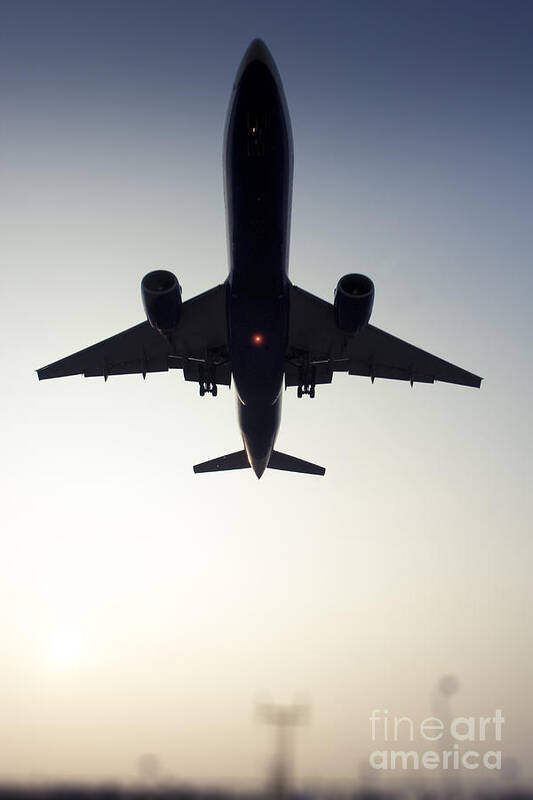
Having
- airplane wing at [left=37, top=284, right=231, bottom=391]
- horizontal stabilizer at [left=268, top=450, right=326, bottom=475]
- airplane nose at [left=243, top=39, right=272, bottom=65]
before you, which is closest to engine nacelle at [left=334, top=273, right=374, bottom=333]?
airplane wing at [left=37, top=284, right=231, bottom=391]

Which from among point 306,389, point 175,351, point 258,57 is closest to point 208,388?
point 175,351

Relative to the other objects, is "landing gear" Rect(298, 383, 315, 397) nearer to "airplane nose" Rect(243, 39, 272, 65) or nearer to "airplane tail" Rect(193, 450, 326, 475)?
"airplane tail" Rect(193, 450, 326, 475)

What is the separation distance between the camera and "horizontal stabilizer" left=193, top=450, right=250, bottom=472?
25750mm

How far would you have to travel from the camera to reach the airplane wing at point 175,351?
21.3 metres

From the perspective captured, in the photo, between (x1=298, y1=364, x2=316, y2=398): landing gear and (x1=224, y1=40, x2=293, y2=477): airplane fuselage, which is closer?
(x1=224, y1=40, x2=293, y2=477): airplane fuselage

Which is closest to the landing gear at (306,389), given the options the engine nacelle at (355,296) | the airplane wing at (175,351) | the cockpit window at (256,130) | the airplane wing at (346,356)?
the airplane wing at (346,356)

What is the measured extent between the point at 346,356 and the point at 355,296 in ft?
20.2

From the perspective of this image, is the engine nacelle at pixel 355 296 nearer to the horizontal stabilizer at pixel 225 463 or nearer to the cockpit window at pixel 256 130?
the cockpit window at pixel 256 130

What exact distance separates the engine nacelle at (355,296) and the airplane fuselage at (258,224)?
1512mm

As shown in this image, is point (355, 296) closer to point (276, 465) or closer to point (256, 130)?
point (256, 130)

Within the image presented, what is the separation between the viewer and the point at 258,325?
17672 mm

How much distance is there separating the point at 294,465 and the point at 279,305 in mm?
9882

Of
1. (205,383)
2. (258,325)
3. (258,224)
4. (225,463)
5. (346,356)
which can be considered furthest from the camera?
(225,463)

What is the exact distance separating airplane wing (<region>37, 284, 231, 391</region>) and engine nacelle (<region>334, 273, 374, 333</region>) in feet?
13.2
